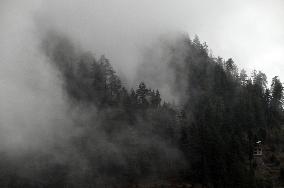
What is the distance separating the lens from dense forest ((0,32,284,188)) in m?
99.9

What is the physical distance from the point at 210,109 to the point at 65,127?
131 ft

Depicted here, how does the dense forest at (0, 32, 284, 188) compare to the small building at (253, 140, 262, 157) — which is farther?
the small building at (253, 140, 262, 157)

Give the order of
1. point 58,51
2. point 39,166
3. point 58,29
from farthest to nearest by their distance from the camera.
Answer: point 58,29 < point 58,51 < point 39,166

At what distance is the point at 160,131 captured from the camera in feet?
377

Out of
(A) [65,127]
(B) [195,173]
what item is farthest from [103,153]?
(B) [195,173]

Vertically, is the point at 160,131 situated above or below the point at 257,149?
above

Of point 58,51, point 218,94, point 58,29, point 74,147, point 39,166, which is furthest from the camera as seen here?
point 58,29

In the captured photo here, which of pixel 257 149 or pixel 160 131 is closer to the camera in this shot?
pixel 257 149

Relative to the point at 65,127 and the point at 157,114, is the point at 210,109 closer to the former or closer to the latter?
the point at 157,114

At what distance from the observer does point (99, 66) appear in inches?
5212

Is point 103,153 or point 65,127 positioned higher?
point 65,127

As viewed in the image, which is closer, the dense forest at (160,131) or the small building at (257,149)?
the dense forest at (160,131)

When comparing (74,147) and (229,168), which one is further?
(74,147)

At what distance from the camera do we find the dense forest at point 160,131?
99.9m
